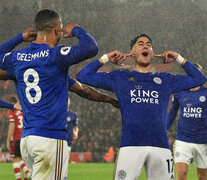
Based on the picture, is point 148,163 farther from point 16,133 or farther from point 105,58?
point 16,133

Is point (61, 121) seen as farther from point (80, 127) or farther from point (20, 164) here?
point (80, 127)

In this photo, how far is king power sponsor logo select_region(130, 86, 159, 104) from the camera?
3549 millimetres

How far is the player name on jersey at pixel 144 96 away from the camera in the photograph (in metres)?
3.55

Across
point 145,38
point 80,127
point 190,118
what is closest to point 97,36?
point 80,127

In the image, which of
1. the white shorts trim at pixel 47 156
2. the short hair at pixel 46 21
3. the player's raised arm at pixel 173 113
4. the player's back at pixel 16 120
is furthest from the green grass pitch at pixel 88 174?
the short hair at pixel 46 21

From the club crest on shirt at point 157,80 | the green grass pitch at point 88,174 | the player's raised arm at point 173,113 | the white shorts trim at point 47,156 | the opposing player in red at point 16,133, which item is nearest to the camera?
the white shorts trim at point 47,156

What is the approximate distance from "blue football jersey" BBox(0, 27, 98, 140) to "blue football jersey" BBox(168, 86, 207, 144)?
3.17m

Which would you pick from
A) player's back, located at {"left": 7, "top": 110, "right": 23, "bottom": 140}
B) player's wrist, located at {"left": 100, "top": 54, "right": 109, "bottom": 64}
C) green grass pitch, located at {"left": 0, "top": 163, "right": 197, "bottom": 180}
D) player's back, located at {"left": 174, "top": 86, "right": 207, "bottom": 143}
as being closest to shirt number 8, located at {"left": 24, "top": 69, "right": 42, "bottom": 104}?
player's wrist, located at {"left": 100, "top": 54, "right": 109, "bottom": 64}

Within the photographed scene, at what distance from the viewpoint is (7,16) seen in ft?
78.1

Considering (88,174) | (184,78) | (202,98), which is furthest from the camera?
(88,174)

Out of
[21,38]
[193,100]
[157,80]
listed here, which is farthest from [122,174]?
[193,100]

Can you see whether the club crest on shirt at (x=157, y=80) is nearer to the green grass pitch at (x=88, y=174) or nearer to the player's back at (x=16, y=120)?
the player's back at (x=16, y=120)

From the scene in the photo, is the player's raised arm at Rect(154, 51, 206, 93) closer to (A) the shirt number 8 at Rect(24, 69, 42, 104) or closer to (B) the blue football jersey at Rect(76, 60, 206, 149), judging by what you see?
(B) the blue football jersey at Rect(76, 60, 206, 149)

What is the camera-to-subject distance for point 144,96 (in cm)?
357
